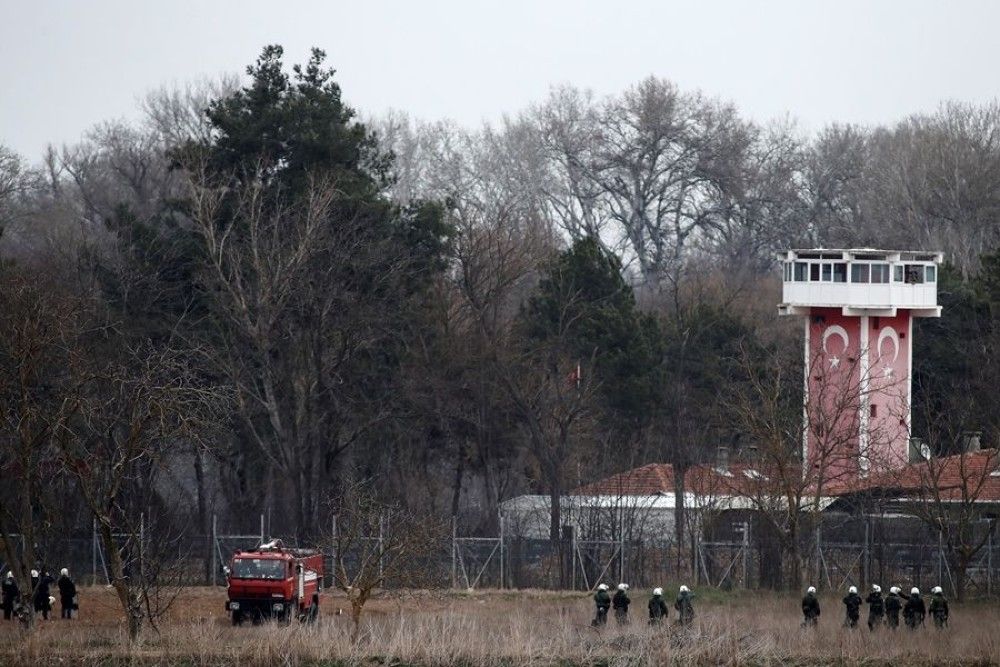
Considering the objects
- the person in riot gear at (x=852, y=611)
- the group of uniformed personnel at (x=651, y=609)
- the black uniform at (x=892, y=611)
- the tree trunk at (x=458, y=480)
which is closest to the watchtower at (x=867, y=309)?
the tree trunk at (x=458, y=480)

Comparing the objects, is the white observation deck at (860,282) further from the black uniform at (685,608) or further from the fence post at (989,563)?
the black uniform at (685,608)

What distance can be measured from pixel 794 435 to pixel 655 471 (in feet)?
22.9

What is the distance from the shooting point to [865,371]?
53156 millimetres

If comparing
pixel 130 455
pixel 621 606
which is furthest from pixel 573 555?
pixel 130 455

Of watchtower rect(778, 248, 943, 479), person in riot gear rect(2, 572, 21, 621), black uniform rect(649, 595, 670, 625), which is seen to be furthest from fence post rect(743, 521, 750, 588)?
person in riot gear rect(2, 572, 21, 621)

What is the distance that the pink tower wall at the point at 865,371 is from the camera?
52344 millimetres

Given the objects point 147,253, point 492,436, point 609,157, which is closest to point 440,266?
point 492,436

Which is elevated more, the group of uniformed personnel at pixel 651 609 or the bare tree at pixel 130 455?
the bare tree at pixel 130 455

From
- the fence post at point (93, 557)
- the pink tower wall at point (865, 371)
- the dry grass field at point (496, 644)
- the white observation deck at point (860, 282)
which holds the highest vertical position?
the white observation deck at point (860, 282)

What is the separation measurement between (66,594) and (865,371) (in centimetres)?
2571

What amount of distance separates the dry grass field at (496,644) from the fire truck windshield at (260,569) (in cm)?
115

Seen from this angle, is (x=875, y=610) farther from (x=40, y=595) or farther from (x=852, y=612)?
(x=40, y=595)

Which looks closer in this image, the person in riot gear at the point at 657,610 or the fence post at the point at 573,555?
the person in riot gear at the point at 657,610

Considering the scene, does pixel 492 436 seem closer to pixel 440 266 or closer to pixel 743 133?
pixel 440 266
